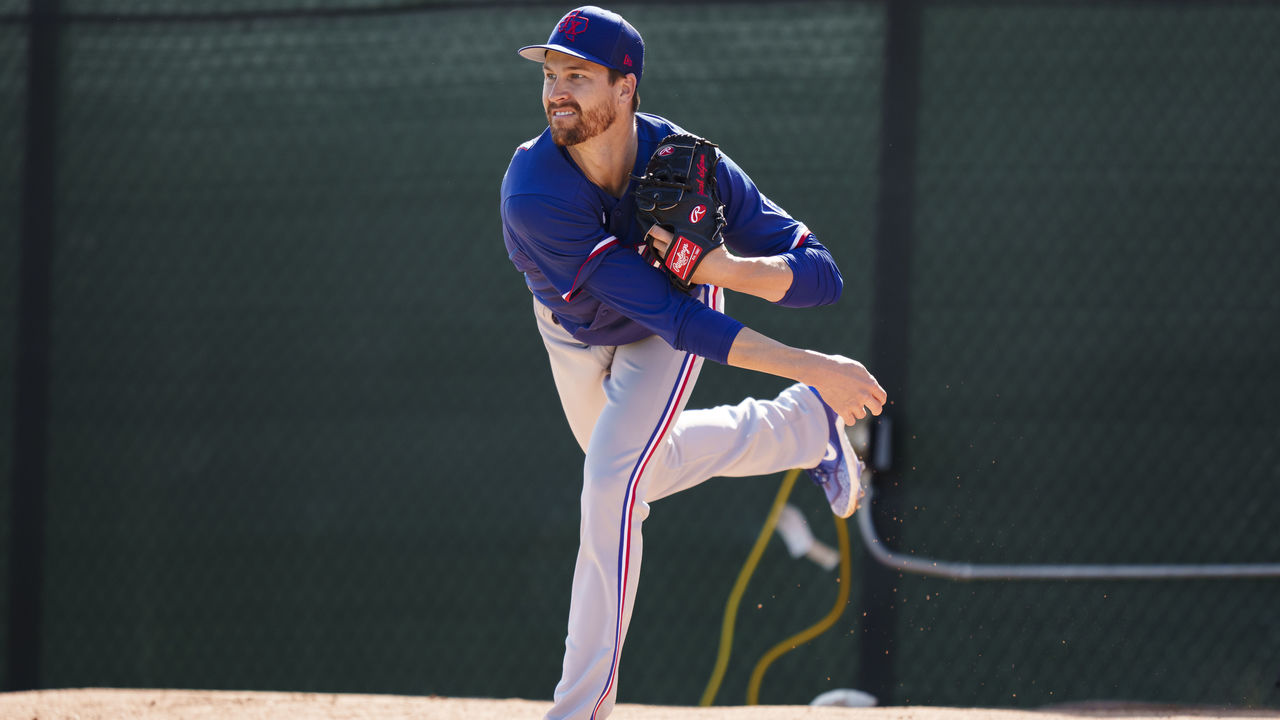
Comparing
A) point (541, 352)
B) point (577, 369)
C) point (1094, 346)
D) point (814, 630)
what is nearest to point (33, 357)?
point (541, 352)

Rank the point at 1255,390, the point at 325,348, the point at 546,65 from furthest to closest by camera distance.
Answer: the point at 325,348, the point at 1255,390, the point at 546,65

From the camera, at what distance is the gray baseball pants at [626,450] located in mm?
2477

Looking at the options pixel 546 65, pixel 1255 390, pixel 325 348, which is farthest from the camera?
pixel 325 348

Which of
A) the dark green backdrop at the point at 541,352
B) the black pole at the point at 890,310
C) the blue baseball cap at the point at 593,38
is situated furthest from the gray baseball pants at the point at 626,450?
the dark green backdrop at the point at 541,352

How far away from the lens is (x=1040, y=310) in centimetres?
382

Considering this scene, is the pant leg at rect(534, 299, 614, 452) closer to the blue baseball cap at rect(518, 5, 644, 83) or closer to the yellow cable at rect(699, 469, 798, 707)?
the blue baseball cap at rect(518, 5, 644, 83)

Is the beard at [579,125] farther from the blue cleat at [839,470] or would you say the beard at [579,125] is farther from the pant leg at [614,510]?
the blue cleat at [839,470]

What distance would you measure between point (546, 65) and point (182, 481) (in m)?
2.47

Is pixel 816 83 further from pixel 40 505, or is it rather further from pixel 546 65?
pixel 40 505

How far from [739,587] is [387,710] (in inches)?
47.0

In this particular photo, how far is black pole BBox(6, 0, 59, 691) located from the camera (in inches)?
167

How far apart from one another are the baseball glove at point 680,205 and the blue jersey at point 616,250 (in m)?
0.05

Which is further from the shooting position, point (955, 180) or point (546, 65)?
point (955, 180)

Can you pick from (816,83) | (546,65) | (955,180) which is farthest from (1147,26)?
(546,65)
